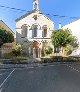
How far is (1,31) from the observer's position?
44.0m

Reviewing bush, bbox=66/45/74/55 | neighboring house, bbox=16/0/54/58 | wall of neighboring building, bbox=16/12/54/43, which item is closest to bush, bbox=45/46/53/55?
bush, bbox=66/45/74/55

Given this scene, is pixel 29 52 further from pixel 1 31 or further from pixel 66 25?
pixel 66 25

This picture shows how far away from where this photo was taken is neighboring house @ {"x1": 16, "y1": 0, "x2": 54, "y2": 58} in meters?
46.2

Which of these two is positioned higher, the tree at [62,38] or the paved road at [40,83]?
the tree at [62,38]

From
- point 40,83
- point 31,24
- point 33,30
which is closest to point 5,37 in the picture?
point 33,30

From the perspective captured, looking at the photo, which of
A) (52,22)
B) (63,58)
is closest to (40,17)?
(52,22)

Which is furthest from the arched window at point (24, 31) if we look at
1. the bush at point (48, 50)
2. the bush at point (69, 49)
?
the bush at point (69, 49)

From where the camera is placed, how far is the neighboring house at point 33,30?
1820 inches

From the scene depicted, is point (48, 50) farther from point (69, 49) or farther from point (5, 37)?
point (5, 37)

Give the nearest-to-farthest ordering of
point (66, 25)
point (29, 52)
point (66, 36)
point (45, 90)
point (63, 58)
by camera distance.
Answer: point (45, 90), point (63, 58), point (66, 36), point (29, 52), point (66, 25)

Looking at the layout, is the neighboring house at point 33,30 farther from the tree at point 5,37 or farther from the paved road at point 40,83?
the paved road at point 40,83

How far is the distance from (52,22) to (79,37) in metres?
6.81

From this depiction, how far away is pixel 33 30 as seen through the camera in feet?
155

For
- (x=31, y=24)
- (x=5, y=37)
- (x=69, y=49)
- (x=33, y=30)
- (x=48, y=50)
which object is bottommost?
(x=48, y=50)
